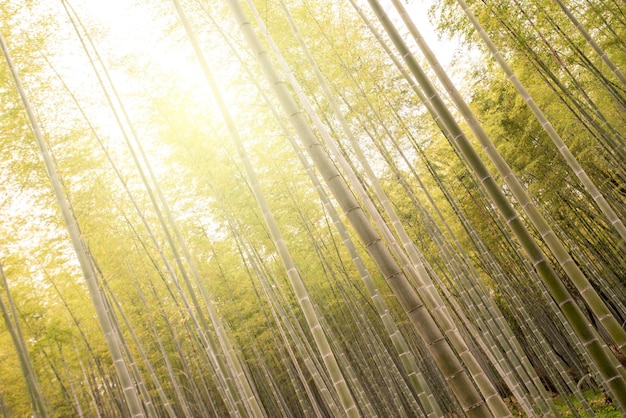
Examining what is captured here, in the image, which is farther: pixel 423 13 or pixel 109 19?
pixel 423 13

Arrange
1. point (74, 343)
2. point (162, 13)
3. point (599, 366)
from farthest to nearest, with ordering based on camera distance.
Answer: point (74, 343)
point (162, 13)
point (599, 366)

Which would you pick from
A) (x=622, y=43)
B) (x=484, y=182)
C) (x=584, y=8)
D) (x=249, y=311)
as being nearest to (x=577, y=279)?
(x=484, y=182)

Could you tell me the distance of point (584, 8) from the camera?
5.86 metres

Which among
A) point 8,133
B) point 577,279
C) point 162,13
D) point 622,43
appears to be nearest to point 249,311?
point 8,133

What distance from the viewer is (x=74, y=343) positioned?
26.3ft

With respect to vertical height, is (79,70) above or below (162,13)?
above

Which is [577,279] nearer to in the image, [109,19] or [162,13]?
[162,13]

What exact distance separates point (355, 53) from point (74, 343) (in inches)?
267

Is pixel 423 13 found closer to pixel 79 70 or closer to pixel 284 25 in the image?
pixel 284 25

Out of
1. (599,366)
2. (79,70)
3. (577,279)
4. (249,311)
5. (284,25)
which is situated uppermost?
(79,70)

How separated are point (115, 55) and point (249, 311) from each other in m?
5.65

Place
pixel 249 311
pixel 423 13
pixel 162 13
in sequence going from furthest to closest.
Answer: pixel 249 311 → pixel 423 13 → pixel 162 13

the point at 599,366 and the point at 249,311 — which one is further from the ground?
the point at 249,311

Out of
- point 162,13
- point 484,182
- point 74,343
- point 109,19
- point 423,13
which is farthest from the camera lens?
point 74,343
